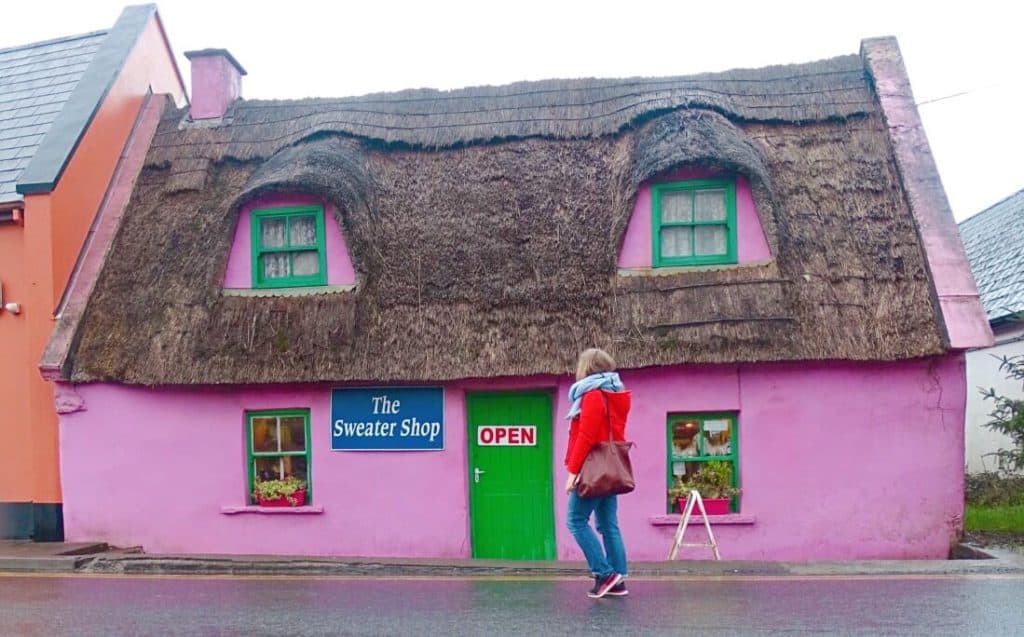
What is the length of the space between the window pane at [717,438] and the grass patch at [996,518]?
3.09 m

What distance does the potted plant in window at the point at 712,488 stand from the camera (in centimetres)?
952

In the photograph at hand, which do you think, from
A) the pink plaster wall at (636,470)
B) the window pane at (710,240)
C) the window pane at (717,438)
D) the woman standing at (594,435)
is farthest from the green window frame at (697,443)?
the woman standing at (594,435)

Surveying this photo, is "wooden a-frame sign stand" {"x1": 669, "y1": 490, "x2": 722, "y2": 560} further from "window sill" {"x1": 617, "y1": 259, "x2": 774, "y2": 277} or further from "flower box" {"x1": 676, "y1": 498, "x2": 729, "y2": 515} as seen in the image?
"window sill" {"x1": 617, "y1": 259, "x2": 774, "y2": 277}

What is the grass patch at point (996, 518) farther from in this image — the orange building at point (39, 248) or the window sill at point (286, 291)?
the orange building at point (39, 248)

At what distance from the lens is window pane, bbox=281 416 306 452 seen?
10508 mm

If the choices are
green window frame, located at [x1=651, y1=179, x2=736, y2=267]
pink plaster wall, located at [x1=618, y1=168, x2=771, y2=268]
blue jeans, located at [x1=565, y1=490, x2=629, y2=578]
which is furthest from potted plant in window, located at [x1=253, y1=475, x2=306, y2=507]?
green window frame, located at [x1=651, y1=179, x2=736, y2=267]

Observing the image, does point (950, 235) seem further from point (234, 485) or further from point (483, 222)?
point (234, 485)

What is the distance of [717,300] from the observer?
959 centimetres

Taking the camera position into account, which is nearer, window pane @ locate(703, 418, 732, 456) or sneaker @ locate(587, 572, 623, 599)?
sneaker @ locate(587, 572, 623, 599)

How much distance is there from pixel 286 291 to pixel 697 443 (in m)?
5.29

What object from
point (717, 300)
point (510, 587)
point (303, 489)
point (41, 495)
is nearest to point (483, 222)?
point (717, 300)

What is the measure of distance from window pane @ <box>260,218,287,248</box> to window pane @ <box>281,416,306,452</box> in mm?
2230

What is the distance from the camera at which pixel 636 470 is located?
9727mm

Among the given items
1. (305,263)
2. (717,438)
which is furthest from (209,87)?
(717,438)
